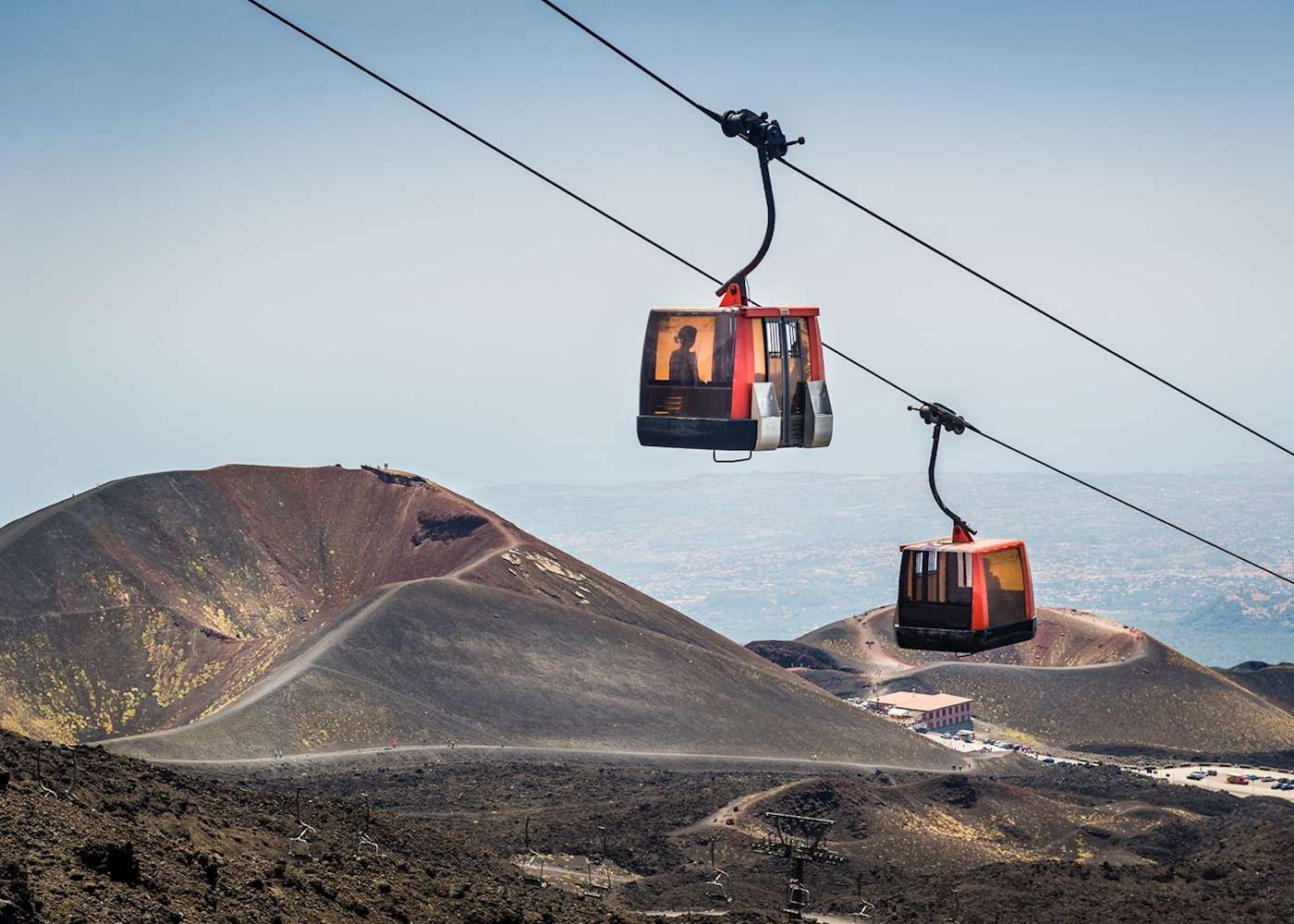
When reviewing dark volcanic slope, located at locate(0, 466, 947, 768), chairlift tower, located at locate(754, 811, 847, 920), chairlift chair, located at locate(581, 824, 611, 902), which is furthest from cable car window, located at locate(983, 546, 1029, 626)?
dark volcanic slope, located at locate(0, 466, 947, 768)

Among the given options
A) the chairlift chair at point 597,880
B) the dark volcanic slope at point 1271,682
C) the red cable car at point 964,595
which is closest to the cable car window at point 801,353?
the red cable car at point 964,595

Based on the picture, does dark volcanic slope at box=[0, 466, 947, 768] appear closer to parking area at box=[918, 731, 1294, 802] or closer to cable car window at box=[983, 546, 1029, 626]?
parking area at box=[918, 731, 1294, 802]

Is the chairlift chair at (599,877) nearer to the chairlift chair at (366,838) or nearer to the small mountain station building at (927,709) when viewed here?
the chairlift chair at (366,838)

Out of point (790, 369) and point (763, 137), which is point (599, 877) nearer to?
point (790, 369)

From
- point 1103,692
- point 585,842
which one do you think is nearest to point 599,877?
point 585,842

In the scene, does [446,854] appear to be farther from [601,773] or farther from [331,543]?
[331,543]

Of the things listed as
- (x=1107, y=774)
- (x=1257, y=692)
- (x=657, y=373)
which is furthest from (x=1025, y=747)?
(x=657, y=373)

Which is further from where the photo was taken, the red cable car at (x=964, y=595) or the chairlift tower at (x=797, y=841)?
the chairlift tower at (x=797, y=841)
